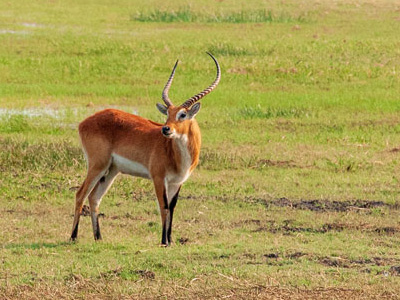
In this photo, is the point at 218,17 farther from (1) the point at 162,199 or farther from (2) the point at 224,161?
(1) the point at 162,199

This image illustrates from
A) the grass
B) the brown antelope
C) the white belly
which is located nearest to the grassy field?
the grass

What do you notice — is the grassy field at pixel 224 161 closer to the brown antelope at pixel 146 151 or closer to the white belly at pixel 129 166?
the brown antelope at pixel 146 151

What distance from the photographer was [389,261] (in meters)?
7.12

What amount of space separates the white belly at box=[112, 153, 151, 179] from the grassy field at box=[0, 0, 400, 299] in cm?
59

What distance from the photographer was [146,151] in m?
8.09

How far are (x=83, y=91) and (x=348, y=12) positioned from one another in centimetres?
1320

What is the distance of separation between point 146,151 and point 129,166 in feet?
0.80

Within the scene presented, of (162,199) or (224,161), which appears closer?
(162,199)

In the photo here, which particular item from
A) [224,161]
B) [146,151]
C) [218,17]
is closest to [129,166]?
[146,151]

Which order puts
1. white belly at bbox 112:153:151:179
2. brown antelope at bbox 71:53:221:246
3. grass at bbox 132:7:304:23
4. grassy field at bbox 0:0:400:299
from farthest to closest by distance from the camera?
grass at bbox 132:7:304:23 → white belly at bbox 112:153:151:179 → brown antelope at bbox 71:53:221:246 → grassy field at bbox 0:0:400:299

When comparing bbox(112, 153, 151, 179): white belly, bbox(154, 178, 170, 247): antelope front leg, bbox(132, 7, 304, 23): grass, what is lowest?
bbox(132, 7, 304, 23): grass

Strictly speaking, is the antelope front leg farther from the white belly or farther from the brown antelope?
the white belly

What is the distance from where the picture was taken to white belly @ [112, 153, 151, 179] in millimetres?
8148

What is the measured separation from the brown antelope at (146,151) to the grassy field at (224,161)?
408 mm
